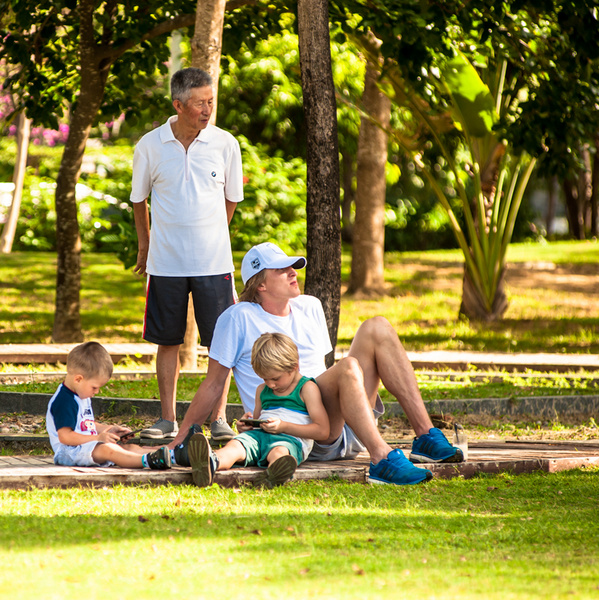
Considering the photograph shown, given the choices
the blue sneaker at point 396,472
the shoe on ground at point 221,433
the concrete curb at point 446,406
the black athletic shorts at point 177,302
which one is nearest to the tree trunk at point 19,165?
the concrete curb at point 446,406

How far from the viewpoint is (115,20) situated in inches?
419

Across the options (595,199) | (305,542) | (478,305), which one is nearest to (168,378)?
(305,542)

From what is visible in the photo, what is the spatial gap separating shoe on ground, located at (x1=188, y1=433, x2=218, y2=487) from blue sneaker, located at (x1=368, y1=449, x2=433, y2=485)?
843 mm

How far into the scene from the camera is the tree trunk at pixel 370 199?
618 inches

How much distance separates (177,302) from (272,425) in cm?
139

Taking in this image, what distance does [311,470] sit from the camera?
4.88 metres

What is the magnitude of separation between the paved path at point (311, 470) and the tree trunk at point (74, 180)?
564 cm

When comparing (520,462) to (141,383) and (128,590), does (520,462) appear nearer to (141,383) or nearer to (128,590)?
(128,590)

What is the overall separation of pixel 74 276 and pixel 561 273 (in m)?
11.4

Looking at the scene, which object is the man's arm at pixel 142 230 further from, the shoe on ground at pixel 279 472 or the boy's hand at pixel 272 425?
the shoe on ground at pixel 279 472

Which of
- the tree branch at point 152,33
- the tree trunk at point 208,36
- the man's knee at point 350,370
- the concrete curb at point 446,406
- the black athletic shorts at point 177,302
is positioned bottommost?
the concrete curb at point 446,406

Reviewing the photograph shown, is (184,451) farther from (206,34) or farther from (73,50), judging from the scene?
(73,50)

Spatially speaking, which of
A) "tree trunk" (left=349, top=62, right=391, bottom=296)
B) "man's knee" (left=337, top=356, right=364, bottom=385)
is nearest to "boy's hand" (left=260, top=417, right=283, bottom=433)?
"man's knee" (left=337, top=356, right=364, bottom=385)

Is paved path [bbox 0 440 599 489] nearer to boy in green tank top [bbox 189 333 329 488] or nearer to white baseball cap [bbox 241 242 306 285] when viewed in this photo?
boy in green tank top [bbox 189 333 329 488]
